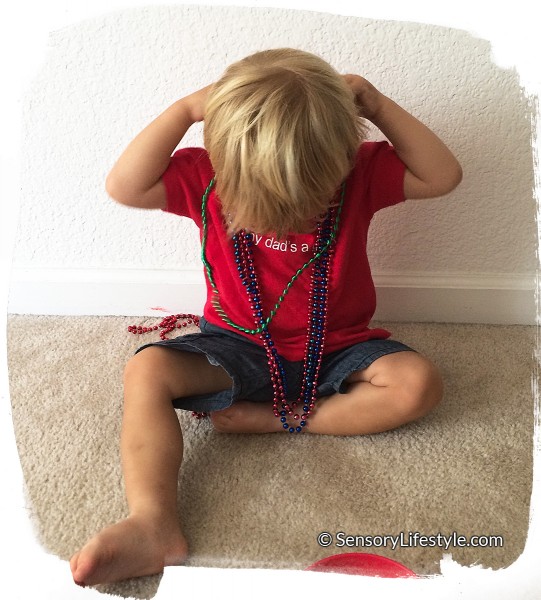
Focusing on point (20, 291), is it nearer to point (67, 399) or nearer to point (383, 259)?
point (67, 399)

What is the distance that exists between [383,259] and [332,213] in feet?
0.91

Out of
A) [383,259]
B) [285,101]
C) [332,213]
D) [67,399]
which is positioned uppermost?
[285,101]

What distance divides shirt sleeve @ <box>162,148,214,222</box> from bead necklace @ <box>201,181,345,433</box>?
0.01m

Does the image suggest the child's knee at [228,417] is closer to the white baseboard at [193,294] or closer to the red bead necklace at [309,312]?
the red bead necklace at [309,312]

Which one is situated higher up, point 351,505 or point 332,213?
point 332,213

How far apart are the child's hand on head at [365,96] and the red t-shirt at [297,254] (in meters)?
0.05

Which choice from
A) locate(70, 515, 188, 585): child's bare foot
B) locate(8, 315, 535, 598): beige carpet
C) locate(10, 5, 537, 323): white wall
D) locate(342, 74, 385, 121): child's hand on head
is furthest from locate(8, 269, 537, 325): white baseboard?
locate(70, 515, 188, 585): child's bare foot

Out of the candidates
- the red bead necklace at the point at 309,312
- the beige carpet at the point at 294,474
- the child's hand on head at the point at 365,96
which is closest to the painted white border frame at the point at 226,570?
the beige carpet at the point at 294,474

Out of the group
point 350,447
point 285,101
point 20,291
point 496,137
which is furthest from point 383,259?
point 20,291

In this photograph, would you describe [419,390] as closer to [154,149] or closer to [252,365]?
[252,365]

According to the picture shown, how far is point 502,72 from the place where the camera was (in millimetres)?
912

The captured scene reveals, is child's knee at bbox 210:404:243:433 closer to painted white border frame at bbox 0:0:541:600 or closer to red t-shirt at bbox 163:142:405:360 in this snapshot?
red t-shirt at bbox 163:142:405:360

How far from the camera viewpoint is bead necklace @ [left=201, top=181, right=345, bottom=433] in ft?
2.63

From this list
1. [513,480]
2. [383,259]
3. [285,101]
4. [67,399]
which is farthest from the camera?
[383,259]
